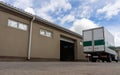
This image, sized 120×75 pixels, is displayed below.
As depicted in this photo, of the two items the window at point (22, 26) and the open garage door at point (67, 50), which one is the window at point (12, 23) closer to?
the window at point (22, 26)

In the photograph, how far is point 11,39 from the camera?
15.6 meters

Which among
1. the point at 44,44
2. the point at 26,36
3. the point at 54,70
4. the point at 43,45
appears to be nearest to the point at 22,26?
the point at 26,36

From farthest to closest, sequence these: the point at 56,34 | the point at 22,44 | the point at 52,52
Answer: the point at 56,34, the point at 52,52, the point at 22,44

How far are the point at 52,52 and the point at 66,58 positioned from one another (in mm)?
10107

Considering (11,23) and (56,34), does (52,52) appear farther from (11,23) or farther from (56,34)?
(11,23)

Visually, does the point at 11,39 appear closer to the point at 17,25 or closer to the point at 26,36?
the point at 17,25

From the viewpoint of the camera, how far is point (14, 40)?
15.9 metres

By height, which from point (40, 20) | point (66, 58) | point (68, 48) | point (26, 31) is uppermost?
point (40, 20)

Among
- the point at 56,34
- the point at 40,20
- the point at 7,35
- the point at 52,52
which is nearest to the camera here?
the point at 7,35

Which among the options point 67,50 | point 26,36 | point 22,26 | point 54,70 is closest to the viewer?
point 54,70

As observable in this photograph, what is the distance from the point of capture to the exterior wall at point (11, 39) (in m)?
14.8

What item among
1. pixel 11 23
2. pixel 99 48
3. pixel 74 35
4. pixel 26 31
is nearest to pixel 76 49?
pixel 74 35

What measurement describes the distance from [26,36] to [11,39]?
207 cm

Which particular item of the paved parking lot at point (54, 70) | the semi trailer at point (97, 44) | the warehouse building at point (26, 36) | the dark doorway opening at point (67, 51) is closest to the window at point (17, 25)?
the warehouse building at point (26, 36)
